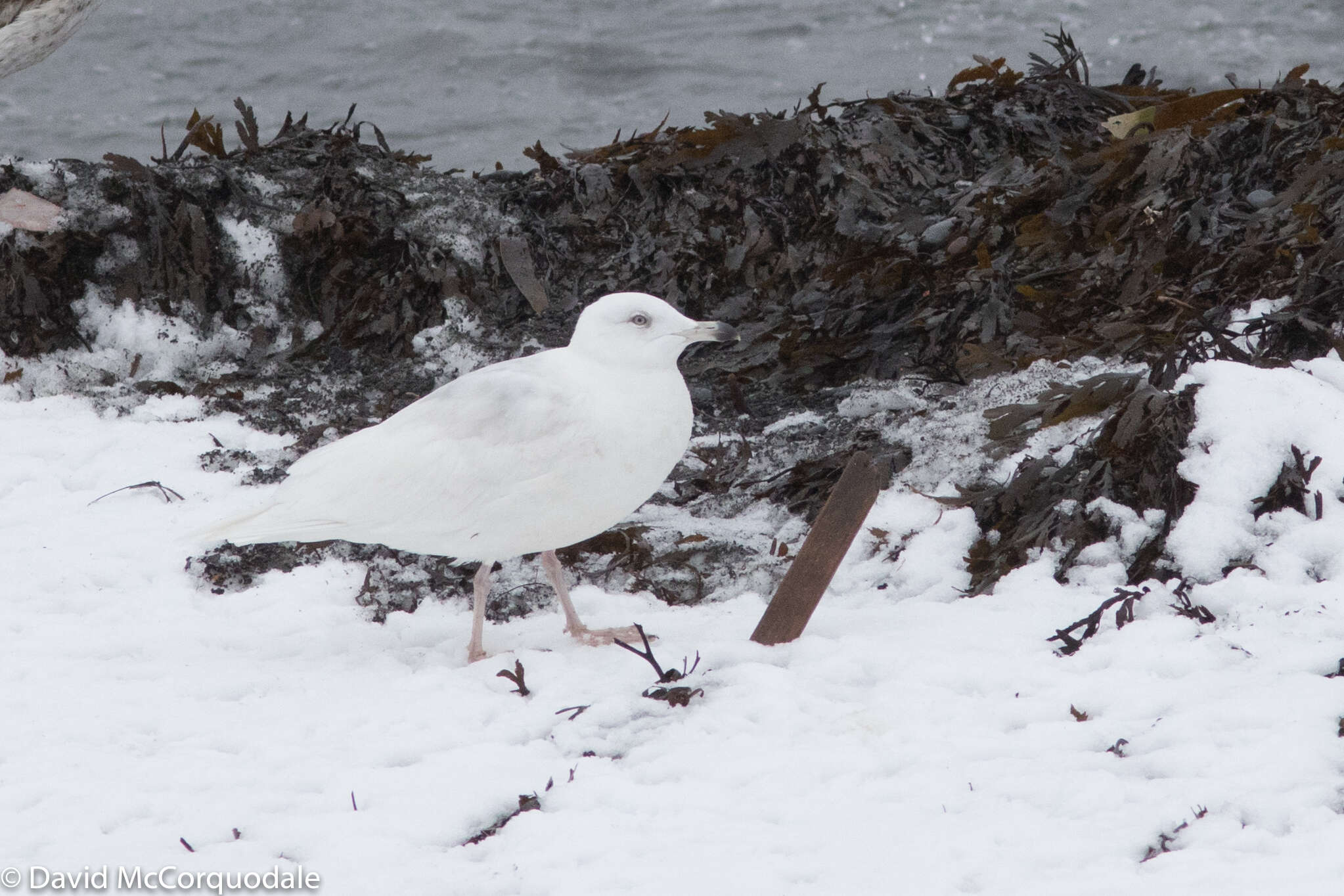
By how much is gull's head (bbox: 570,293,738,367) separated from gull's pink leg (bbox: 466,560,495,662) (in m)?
0.64

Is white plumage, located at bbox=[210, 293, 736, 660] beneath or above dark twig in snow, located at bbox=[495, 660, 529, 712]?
above

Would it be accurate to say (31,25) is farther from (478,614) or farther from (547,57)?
(547,57)

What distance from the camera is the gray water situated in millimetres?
11898

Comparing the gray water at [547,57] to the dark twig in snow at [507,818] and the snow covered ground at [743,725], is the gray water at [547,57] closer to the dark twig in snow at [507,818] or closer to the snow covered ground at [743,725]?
the snow covered ground at [743,725]

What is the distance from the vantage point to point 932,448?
146 inches

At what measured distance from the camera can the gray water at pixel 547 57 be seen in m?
11.9

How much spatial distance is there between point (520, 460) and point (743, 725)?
34.0 inches

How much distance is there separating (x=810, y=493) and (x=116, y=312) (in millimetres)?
2810

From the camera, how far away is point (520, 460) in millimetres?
2941

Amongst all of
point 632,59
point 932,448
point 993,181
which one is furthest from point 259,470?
point 632,59

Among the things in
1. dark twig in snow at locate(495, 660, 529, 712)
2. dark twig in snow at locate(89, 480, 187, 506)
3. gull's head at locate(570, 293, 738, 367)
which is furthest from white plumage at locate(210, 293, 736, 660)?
dark twig in snow at locate(89, 480, 187, 506)

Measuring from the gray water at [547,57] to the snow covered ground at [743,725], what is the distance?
8.31m

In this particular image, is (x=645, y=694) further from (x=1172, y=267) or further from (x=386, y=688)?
(x=1172, y=267)

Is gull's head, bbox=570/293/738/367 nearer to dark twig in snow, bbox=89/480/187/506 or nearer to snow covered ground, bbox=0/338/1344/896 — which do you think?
snow covered ground, bbox=0/338/1344/896
